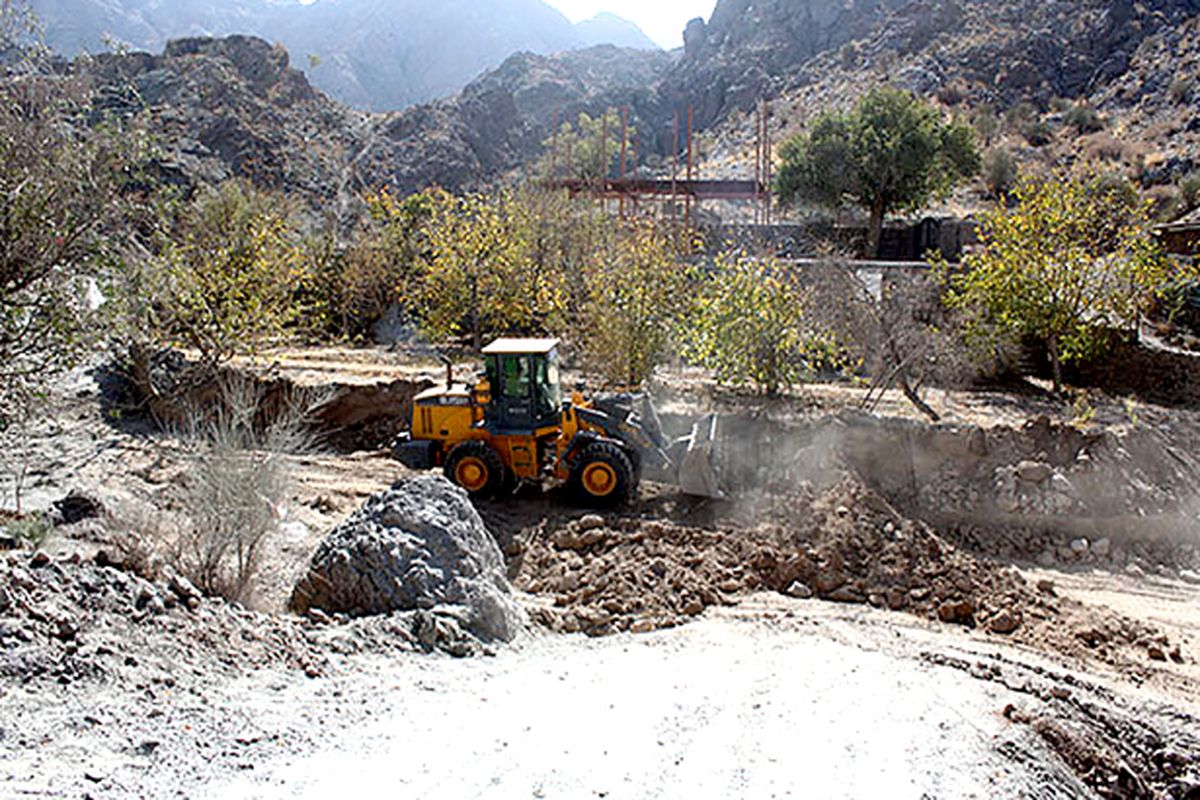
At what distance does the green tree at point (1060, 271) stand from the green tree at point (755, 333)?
4521 mm

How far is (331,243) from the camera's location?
2773cm

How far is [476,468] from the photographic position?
1200 cm

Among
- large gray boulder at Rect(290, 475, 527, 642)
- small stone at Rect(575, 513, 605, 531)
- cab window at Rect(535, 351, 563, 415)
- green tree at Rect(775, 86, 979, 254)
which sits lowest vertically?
small stone at Rect(575, 513, 605, 531)

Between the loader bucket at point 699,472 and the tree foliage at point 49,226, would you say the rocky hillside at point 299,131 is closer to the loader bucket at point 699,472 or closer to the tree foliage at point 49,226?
the tree foliage at point 49,226

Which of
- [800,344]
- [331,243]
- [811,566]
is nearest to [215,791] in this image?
[811,566]

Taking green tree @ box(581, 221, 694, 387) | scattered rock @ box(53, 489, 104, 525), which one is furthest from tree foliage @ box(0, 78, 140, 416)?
green tree @ box(581, 221, 694, 387)

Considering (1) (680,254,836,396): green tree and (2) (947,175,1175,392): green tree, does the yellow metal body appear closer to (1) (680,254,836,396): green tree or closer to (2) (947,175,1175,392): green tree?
(1) (680,254,836,396): green tree

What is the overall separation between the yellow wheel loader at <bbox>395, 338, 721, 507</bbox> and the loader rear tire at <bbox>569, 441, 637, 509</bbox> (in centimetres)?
1

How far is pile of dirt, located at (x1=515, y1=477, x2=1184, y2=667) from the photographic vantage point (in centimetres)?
873

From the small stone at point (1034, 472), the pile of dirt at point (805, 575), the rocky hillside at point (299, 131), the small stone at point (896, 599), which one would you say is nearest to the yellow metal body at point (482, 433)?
the pile of dirt at point (805, 575)

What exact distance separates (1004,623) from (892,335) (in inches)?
297

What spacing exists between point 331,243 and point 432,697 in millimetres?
24331

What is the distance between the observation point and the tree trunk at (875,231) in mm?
32719

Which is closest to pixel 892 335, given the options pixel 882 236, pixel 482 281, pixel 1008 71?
pixel 482 281
